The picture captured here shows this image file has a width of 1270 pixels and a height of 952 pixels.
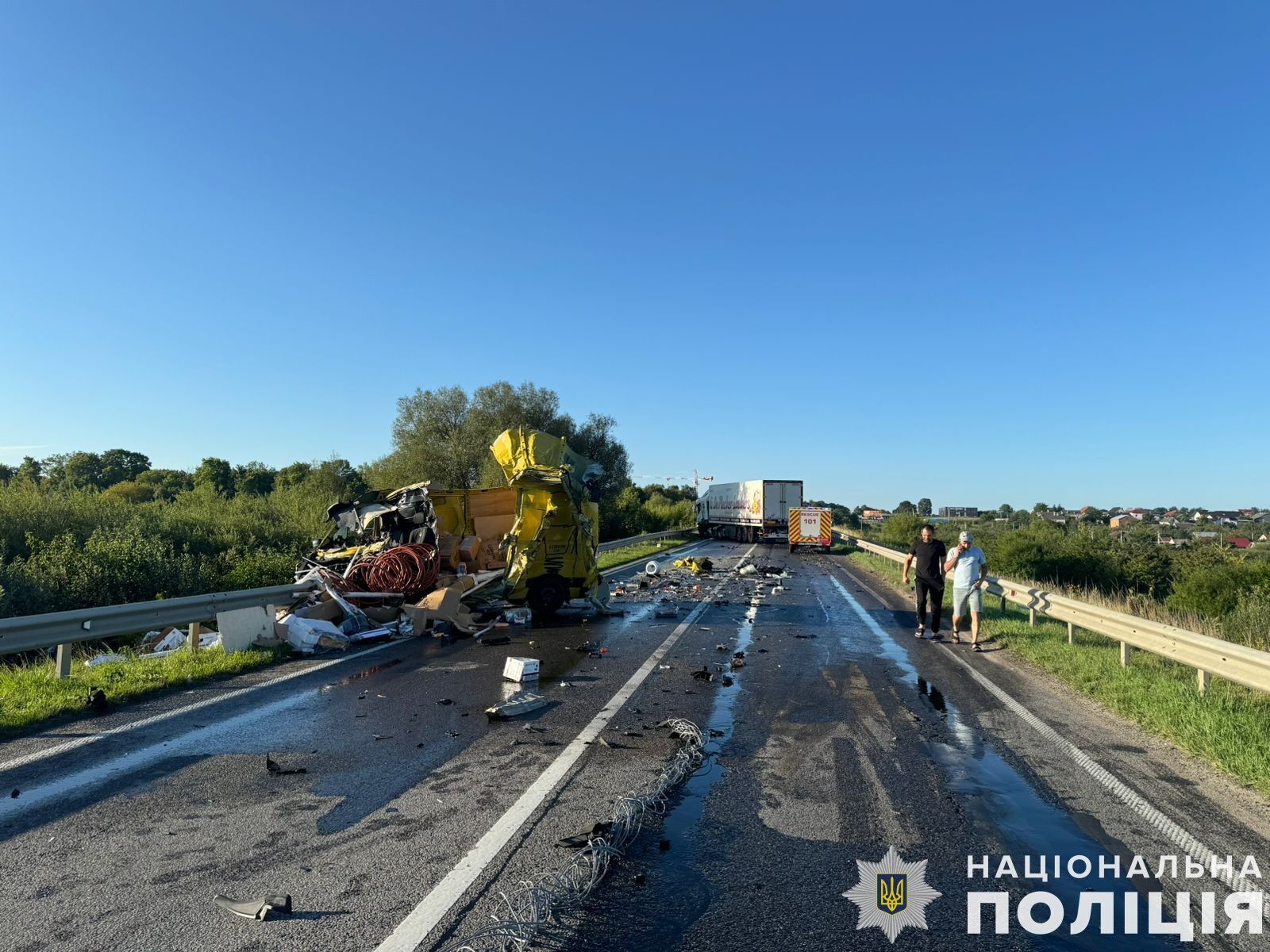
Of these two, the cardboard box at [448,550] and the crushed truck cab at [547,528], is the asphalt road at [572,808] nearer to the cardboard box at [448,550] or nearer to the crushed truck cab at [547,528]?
the crushed truck cab at [547,528]

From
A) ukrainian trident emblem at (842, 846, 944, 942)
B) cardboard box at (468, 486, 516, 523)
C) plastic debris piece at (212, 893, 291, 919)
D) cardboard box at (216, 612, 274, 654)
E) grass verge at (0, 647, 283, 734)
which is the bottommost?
grass verge at (0, 647, 283, 734)

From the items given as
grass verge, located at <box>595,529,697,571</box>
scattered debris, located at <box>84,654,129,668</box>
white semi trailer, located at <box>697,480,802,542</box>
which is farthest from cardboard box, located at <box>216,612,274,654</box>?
white semi trailer, located at <box>697,480,802,542</box>

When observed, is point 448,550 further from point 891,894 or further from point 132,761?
point 891,894

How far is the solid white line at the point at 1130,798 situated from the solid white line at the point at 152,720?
7388mm

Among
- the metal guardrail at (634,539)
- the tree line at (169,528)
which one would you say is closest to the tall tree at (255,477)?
the tree line at (169,528)

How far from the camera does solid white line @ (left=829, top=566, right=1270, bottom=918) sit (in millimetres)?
3867

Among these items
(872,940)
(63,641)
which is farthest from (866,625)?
(63,641)

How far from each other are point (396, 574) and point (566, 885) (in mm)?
9611

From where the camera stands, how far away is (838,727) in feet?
21.5

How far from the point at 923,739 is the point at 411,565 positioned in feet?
28.7

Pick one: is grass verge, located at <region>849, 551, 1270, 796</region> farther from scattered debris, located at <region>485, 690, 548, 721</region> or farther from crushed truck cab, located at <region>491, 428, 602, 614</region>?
crushed truck cab, located at <region>491, 428, 602, 614</region>

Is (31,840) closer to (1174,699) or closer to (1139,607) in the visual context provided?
(1174,699)

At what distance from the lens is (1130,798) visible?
498cm

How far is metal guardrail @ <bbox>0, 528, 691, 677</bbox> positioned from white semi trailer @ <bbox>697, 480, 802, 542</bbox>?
34.8 m
